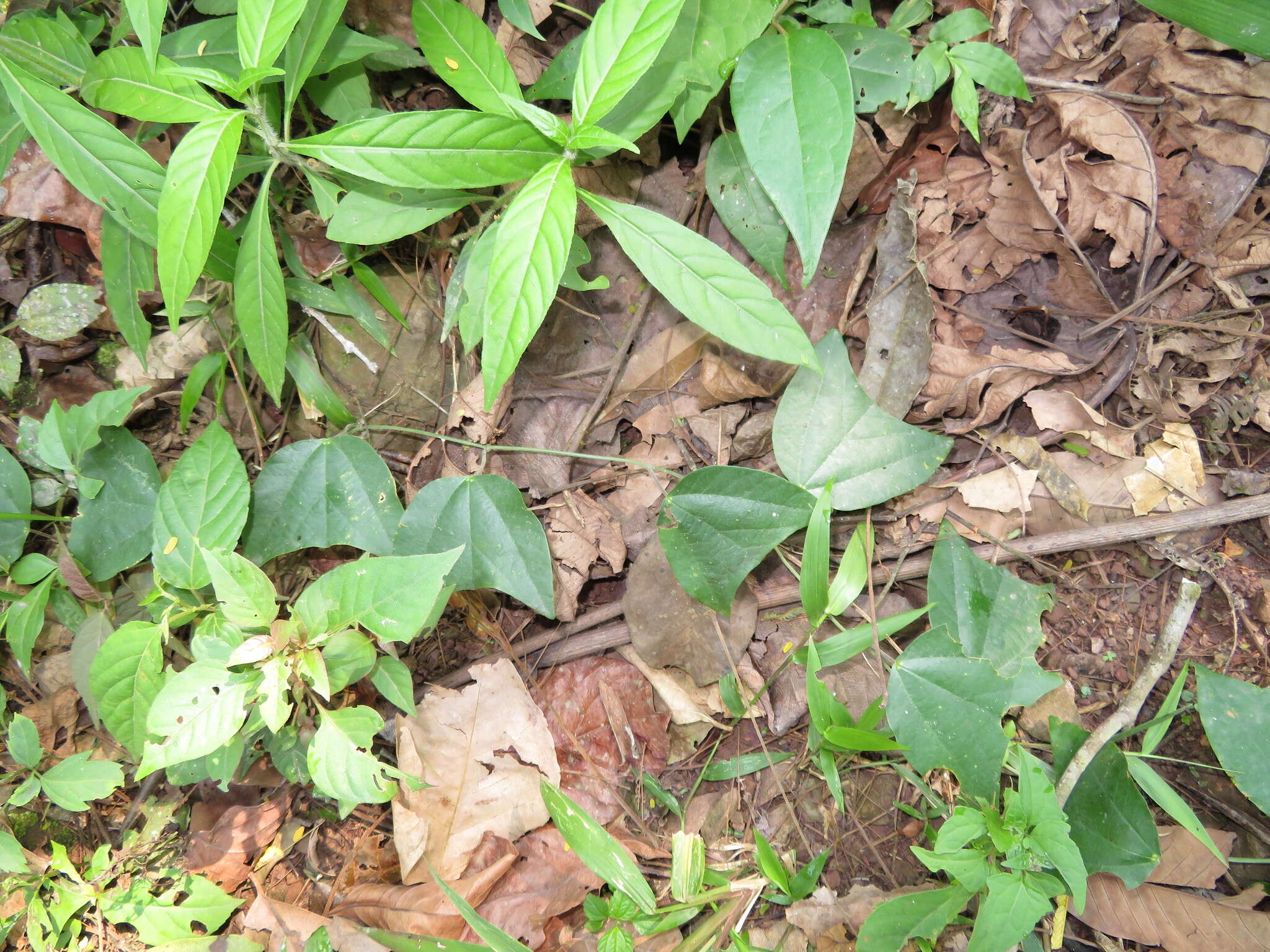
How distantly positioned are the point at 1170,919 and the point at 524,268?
2.25m

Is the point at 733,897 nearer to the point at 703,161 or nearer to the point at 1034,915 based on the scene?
the point at 1034,915

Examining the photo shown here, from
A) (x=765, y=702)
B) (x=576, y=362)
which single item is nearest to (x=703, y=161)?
(x=576, y=362)

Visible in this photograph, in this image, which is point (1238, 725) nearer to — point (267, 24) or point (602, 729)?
point (602, 729)

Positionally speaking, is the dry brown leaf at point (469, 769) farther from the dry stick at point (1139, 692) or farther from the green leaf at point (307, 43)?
the green leaf at point (307, 43)

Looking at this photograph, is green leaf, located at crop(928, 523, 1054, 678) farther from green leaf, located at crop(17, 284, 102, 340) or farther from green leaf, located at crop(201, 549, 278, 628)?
green leaf, located at crop(17, 284, 102, 340)

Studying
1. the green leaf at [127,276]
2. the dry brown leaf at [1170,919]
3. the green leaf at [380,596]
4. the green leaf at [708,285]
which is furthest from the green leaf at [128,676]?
the dry brown leaf at [1170,919]

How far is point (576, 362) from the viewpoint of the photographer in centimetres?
209

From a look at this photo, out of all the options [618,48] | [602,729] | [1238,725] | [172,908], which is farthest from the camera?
[602,729]

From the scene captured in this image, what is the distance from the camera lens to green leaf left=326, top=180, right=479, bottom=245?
1.70 m

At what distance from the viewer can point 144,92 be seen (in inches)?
58.9

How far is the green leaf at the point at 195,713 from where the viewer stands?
1474mm

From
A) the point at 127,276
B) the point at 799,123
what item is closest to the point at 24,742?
the point at 127,276

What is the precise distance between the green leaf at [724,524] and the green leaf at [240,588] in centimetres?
97

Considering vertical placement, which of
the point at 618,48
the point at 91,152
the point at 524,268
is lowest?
the point at 524,268
